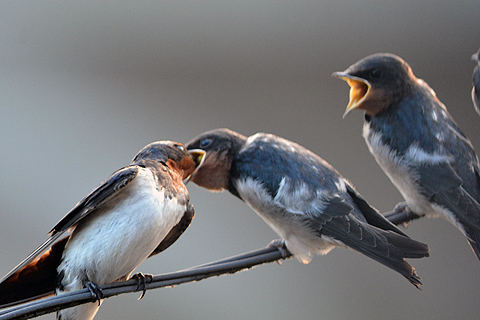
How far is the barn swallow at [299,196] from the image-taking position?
0.83 meters

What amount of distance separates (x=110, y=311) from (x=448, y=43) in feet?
8.79

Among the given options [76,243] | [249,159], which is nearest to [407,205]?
[249,159]

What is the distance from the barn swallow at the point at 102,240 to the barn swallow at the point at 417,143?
51 cm

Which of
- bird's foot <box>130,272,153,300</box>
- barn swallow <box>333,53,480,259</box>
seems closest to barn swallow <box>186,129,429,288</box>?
barn swallow <box>333,53,480,259</box>

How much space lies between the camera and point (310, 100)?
2924 millimetres

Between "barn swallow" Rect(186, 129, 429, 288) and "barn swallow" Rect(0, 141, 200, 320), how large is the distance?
0.80 ft

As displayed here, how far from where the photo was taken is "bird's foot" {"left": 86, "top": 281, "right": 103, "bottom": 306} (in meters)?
0.68

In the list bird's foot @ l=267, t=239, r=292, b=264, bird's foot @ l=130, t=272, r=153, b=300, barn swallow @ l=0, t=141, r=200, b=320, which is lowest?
bird's foot @ l=267, t=239, r=292, b=264

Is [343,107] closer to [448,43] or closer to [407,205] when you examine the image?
[448,43]

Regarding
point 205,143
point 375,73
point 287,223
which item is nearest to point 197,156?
point 205,143

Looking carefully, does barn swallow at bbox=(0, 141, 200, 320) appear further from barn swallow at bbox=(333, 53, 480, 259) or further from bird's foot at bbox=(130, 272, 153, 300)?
barn swallow at bbox=(333, 53, 480, 259)

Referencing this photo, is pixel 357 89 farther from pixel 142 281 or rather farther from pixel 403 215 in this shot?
pixel 142 281

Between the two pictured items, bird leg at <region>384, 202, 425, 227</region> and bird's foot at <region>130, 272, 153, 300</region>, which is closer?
bird's foot at <region>130, 272, 153, 300</region>

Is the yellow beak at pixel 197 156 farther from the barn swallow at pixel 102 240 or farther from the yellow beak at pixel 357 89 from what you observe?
the yellow beak at pixel 357 89
